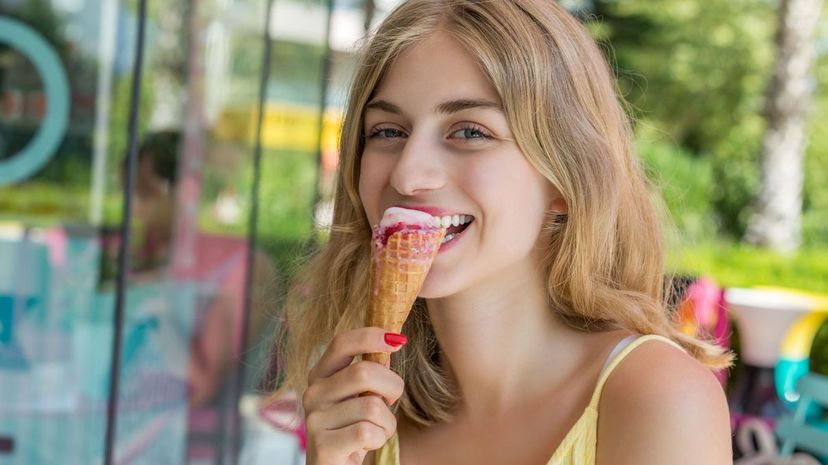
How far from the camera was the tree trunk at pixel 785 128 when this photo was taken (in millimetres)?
13836

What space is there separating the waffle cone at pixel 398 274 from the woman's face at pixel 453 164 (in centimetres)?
5

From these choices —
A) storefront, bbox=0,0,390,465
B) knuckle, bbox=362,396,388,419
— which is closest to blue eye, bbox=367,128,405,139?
knuckle, bbox=362,396,388,419

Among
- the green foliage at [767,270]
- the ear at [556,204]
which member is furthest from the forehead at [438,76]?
the green foliage at [767,270]

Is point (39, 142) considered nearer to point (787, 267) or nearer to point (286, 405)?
point (286, 405)

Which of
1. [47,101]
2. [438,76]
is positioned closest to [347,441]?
[438,76]

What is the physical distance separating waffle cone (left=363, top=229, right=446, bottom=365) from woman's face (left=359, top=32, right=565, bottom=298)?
0.05 metres

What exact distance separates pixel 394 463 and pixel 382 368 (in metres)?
0.50

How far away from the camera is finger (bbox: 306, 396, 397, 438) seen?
5.50 ft

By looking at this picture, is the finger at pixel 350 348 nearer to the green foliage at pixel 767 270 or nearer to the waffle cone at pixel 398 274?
the waffle cone at pixel 398 274

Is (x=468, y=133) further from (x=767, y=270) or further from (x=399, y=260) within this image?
(x=767, y=270)

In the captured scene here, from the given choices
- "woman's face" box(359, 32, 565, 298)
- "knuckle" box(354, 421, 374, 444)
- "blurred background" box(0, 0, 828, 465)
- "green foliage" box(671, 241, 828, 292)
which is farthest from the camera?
"green foliage" box(671, 241, 828, 292)

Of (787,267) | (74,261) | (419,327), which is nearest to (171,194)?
(74,261)

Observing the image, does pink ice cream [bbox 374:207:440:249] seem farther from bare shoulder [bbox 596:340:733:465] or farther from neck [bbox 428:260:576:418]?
bare shoulder [bbox 596:340:733:465]

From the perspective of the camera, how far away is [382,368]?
169cm
